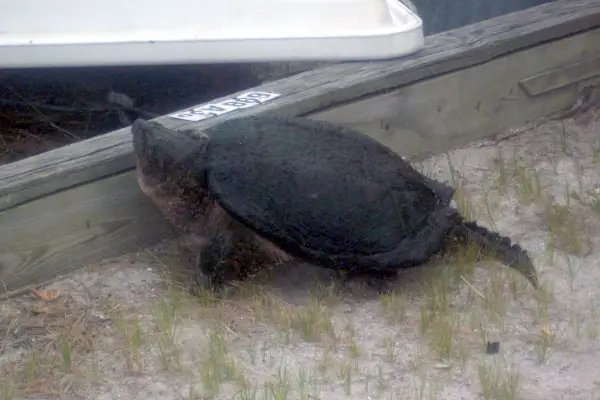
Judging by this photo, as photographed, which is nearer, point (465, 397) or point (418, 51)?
point (465, 397)

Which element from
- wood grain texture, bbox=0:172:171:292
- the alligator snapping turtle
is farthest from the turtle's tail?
wood grain texture, bbox=0:172:171:292

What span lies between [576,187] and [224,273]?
126cm

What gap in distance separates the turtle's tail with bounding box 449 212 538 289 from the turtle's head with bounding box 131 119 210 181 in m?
0.78

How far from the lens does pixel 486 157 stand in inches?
129

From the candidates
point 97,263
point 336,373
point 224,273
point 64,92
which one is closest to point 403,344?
point 336,373

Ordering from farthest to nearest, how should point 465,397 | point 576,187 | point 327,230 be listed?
point 576,187, point 327,230, point 465,397

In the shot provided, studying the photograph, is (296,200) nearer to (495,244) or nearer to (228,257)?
(228,257)

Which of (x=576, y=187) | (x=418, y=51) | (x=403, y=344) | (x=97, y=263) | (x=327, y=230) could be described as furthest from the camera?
(x=418, y=51)

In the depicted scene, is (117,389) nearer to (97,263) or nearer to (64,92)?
(97,263)

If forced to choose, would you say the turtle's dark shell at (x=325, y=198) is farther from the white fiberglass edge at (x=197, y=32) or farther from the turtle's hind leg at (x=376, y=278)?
the white fiberglass edge at (x=197, y=32)

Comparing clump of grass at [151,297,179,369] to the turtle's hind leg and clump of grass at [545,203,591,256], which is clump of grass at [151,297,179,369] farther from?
clump of grass at [545,203,591,256]

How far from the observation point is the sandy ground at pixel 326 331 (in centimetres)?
212

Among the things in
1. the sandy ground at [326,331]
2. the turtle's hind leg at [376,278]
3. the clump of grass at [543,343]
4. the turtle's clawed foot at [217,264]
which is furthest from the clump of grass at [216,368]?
the clump of grass at [543,343]

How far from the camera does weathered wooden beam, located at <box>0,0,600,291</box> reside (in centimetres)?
259
